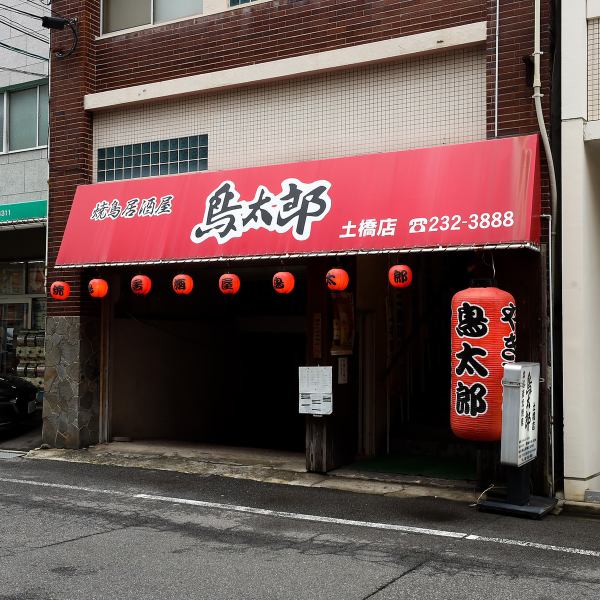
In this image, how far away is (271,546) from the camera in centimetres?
728

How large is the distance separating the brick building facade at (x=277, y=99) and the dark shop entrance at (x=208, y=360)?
23.1 inches

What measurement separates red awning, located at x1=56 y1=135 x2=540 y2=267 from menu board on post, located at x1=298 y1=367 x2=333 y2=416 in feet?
5.96

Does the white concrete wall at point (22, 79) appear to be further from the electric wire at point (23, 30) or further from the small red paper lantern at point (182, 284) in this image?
the small red paper lantern at point (182, 284)

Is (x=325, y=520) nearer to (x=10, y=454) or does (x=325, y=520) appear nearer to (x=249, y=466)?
(x=249, y=466)

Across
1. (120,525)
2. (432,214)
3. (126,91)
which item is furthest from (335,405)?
(126,91)

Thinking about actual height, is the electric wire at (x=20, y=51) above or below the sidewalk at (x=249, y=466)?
above

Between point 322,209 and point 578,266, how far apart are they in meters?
3.22

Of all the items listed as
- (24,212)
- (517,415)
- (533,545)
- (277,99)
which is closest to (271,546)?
(533,545)

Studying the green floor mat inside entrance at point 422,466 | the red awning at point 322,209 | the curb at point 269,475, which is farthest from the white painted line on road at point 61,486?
the green floor mat inside entrance at point 422,466

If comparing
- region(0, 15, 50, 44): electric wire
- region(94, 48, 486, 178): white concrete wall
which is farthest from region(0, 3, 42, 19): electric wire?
Answer: region(94, 48, 486, 178): white concrete wall

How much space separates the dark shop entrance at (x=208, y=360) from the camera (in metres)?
13.9

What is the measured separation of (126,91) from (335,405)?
20.1ft

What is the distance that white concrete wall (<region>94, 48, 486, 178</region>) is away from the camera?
1032 cm

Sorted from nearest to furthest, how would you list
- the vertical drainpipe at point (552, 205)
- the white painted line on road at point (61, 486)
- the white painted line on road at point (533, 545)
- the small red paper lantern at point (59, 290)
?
1. the white painted line on road at point (533, 545)
2. the vertical drainpipe at point (552, 205)
3. the white painted line on road at point (61, 486)
4. the small red paper lantern at point (59, 290)
